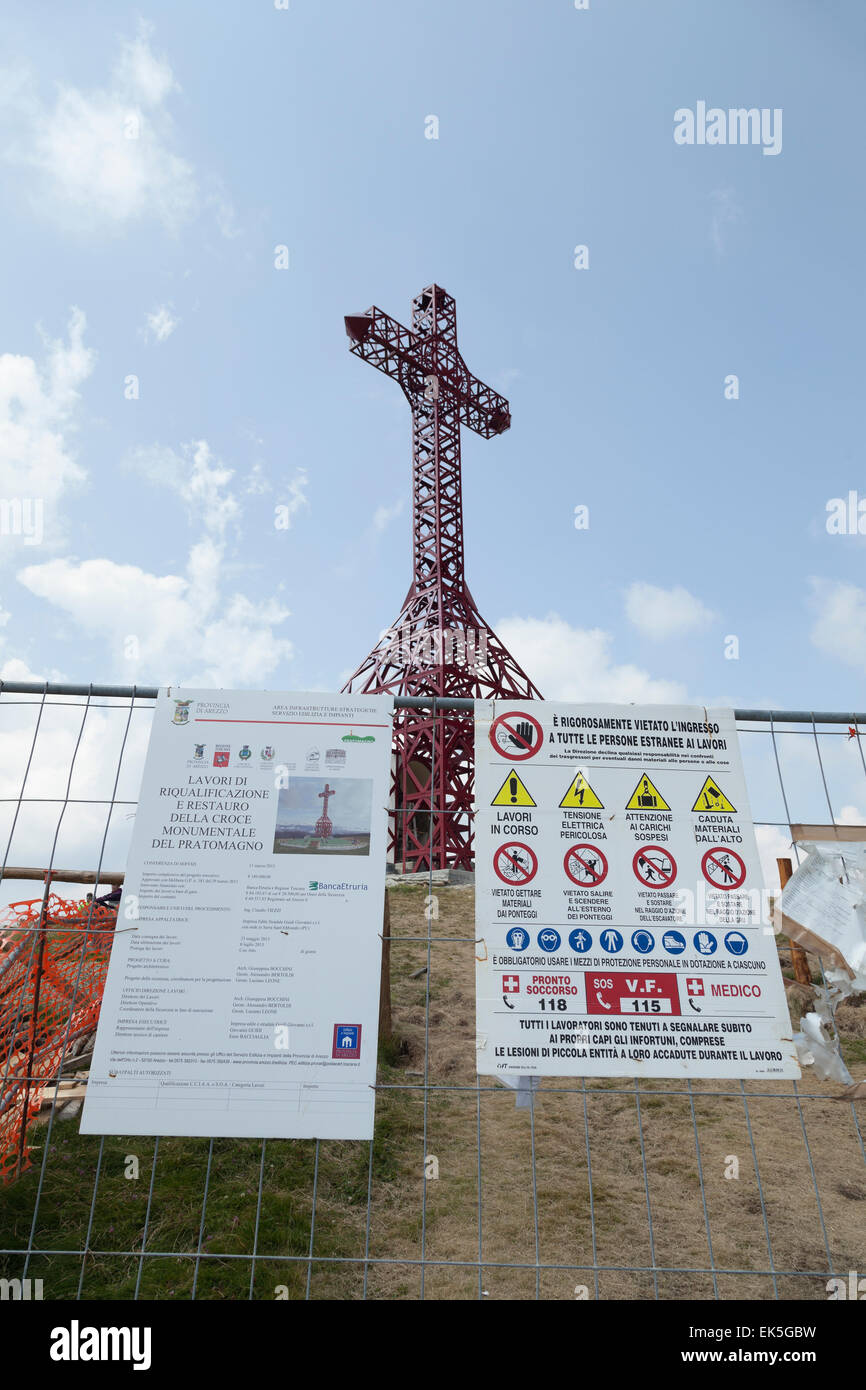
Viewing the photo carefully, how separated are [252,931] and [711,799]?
233 cm

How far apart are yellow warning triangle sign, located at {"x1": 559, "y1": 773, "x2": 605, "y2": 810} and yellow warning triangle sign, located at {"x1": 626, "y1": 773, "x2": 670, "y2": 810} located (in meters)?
0.16

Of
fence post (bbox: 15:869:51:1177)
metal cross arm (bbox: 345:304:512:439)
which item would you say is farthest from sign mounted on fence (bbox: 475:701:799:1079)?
metal cross arm (bbox: 345:304:512:439)

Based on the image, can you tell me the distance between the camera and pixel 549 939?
349 centimetres

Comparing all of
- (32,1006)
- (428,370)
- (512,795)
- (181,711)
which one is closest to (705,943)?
(512,795)

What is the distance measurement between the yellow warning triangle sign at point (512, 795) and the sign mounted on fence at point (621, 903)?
0.02 meters

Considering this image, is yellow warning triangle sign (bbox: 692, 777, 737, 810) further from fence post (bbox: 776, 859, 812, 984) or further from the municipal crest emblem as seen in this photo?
the municipal crest emblem

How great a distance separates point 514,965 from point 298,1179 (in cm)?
305

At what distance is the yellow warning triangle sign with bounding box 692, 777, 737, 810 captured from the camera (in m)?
3.79

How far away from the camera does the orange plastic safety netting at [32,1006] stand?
446 cm

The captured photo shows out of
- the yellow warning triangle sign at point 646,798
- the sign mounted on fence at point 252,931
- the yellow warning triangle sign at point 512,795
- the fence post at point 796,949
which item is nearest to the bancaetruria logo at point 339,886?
the sign mounted on fence at point 252,931
